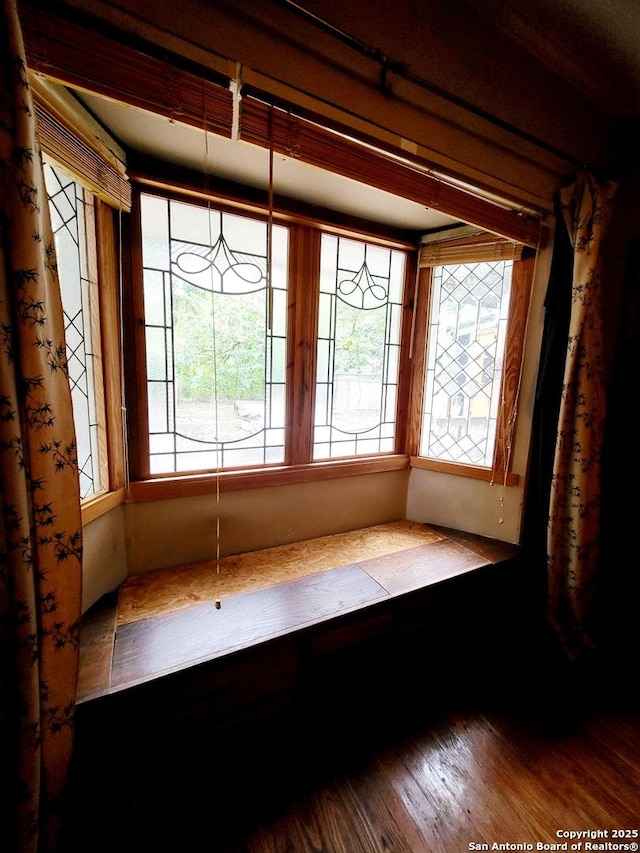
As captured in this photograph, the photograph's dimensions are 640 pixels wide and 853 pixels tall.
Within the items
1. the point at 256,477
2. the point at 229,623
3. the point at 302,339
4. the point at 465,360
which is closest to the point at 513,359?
the point at 465,360

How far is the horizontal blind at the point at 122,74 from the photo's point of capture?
74cm

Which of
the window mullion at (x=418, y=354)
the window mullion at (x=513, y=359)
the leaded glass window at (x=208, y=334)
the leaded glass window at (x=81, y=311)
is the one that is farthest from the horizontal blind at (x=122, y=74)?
the window mullion at (x=513, y=359)

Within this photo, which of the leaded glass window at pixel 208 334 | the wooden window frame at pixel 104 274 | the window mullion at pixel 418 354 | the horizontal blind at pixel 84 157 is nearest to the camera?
the horizontal blind at pixel 84 157

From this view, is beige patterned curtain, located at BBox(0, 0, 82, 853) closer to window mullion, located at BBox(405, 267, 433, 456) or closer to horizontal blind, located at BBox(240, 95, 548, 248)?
horizontal blind, located at BBox(240, 95, 548, 248)

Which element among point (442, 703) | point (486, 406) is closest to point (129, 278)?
point (486, 406)

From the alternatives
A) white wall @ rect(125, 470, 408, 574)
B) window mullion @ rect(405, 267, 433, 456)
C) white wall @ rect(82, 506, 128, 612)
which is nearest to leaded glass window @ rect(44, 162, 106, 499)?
white wall @ rect(82, 506, 128, 612)

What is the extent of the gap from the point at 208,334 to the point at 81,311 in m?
0.45

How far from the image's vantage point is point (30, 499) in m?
0.73

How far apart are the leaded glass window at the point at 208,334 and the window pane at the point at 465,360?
0.90 meters

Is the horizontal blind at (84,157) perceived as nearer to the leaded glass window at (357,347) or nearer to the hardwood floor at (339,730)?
the leaded glass window at (357,347)

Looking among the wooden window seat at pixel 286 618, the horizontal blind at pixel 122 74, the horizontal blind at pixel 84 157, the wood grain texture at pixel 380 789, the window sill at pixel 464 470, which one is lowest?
the wood grain texture at pixel 380 789

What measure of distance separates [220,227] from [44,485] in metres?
1.22

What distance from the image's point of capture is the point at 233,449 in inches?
62.6

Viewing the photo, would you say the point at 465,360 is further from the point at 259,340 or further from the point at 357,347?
the point at 259,340
